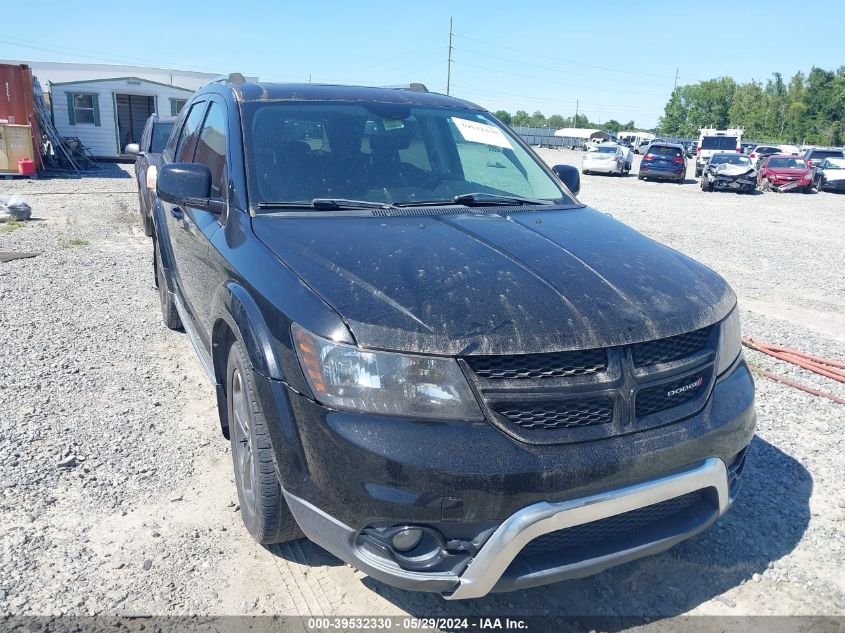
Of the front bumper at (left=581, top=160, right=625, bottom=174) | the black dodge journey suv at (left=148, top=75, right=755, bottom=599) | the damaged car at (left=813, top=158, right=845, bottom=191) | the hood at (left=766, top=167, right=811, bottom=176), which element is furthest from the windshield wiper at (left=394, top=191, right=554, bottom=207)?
the front bumper at (left=581, top=160, right=625, bottom=174)

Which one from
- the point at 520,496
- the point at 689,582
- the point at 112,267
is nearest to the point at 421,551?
the point at 520,496

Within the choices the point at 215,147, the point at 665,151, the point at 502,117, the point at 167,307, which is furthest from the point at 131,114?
the point at 215,147

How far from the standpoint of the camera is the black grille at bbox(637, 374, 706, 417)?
230cm

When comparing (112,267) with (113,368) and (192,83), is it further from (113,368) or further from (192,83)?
(192,83)

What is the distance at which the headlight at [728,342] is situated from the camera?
8.54 ft

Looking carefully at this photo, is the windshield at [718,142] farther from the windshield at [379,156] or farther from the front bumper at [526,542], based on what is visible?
the front bumper at [526,542]

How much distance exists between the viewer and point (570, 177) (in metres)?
4.34

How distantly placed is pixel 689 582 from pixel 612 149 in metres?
31.2

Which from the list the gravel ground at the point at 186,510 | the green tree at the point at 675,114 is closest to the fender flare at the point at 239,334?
the gravel ground at the point at 186,510

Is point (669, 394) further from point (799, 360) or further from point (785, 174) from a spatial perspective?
point (785, 174)

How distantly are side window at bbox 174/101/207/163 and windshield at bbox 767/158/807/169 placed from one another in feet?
84.8

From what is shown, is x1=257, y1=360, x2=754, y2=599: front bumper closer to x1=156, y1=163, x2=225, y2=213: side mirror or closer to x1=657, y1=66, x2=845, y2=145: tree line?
x1=156, y1=163, x2=225, y2=213: side mirror

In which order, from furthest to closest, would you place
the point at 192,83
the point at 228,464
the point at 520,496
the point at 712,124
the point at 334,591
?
the point at 712,124 < the point at 192,83 < the point at 228,464 < the point at 334,591 < the point at 520,496

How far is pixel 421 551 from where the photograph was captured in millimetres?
2170
